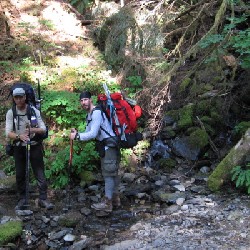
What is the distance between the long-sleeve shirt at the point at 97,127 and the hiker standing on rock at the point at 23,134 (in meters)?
0.78

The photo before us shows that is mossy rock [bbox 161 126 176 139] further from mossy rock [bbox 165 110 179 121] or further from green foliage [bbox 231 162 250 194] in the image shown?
green foliage [bbox 231 162 250 194]

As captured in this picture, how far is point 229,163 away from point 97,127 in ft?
9.13

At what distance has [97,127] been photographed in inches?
231

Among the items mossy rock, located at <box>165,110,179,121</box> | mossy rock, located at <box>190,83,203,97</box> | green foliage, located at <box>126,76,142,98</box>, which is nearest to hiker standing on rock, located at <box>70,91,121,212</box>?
mossy rock, located at <box>165,110,179,121</box>

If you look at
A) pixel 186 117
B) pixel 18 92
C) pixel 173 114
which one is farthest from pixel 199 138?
pixel 18 92

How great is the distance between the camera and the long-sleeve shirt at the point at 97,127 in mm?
5824

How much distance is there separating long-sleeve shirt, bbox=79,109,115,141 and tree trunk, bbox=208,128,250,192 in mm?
2321

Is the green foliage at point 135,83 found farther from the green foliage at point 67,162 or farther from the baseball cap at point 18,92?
the baseball cap at point 18,92

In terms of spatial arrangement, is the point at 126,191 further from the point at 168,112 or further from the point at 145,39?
the point at 145,39

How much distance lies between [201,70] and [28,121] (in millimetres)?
5541

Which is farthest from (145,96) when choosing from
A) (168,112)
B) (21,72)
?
(21,72)

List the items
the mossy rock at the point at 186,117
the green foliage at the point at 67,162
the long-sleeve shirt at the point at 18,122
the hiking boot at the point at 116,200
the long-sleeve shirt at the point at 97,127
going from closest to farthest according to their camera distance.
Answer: the long-sleeve shirt at the point at 97,127 < the long-sleeve shirt at the point at 18,122 < the hiking boot at the point at 116,200 < the green foliage at the point at 67,162 < the mossy rock at the point at 186,117

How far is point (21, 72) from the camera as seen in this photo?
34.0ft

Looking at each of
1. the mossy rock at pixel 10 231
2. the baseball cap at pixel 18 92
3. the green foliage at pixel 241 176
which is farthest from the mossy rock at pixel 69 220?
the green foliage at pixel 241 176
